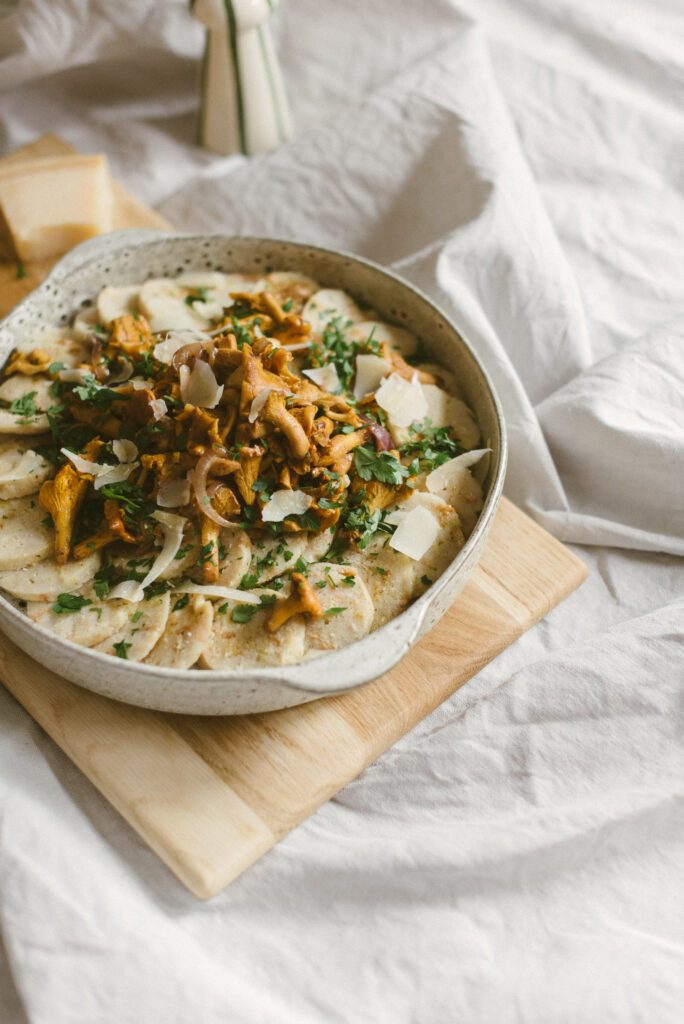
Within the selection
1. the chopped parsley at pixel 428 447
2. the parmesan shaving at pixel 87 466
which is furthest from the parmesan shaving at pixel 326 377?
the parmesan shaving at pixel 87 466

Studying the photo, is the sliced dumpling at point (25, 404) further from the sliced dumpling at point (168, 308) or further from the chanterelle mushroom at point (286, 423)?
the chanterelle mushroom at point (286, 423)

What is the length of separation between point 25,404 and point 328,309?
1176 millimetres

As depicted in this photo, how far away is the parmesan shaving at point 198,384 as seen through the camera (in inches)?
123

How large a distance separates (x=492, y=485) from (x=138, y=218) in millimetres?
2431

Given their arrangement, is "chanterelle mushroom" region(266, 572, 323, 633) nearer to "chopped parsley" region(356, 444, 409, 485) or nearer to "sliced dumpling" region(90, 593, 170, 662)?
"sliced dumpling" region(90, 593, 170, 662)

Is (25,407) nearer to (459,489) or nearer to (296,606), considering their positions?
(296,606)

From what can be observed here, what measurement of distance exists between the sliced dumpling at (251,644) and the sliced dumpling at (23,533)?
61cm

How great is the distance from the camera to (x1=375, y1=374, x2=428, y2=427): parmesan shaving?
11.0 ft

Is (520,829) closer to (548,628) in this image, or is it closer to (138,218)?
(548,628)

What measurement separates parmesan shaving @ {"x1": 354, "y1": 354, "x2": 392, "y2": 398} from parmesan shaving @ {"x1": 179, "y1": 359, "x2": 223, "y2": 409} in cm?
57

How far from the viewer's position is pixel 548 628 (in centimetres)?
354

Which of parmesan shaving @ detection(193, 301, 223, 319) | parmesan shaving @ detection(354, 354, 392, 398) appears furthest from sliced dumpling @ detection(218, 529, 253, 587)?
parmesan shaving @ detection(193, 301, 223, 319)

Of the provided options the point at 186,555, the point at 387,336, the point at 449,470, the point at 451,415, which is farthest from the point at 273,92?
the point at 186,555

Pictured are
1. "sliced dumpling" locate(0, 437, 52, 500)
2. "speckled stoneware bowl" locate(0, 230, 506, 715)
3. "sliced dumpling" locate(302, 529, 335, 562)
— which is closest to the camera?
"speckled stoneware bowl" locate(0, 230, 506, 715)
